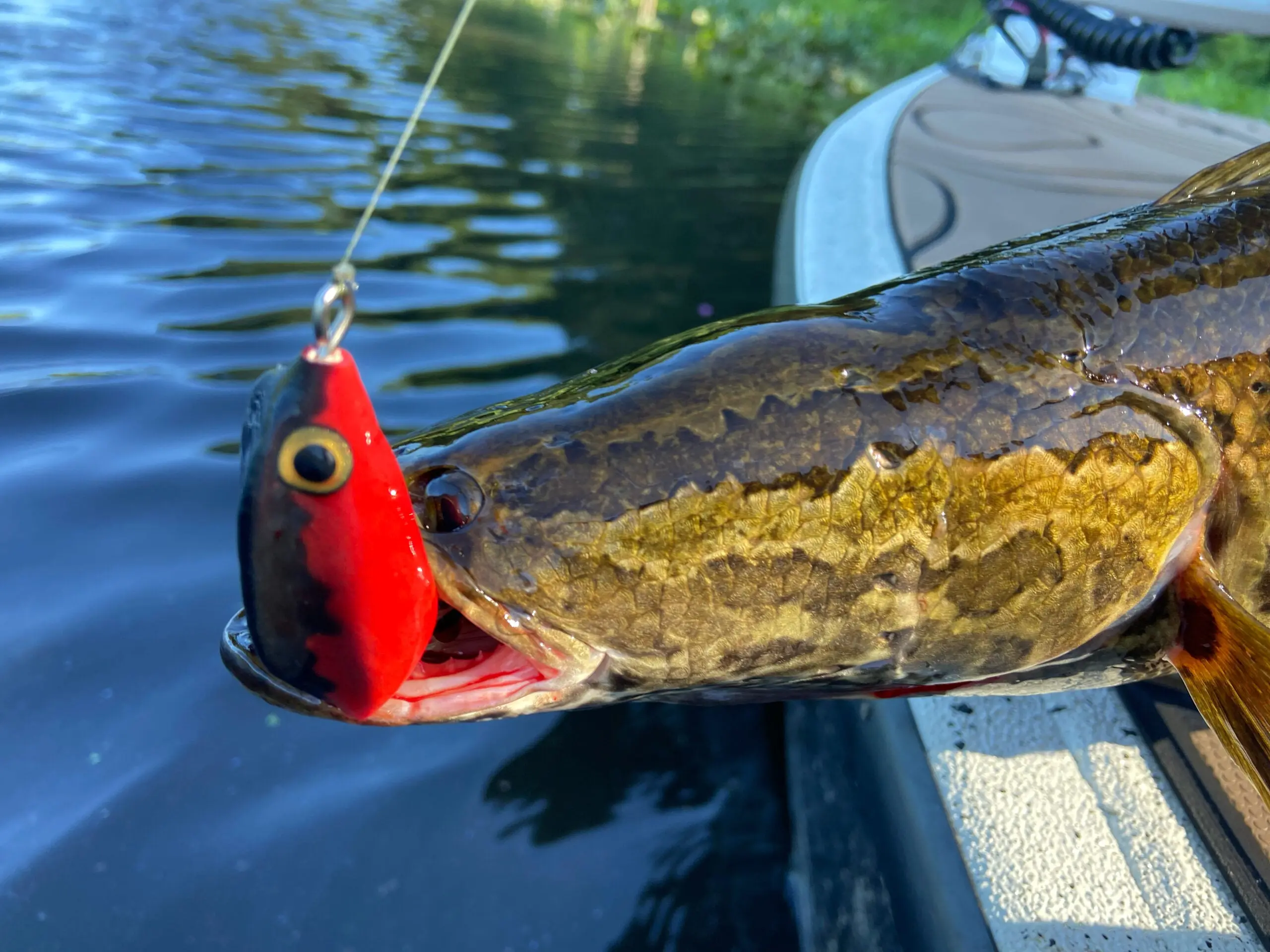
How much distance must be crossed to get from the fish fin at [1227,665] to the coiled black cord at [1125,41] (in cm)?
726

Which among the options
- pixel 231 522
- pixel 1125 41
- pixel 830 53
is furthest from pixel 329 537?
pixel 830 53

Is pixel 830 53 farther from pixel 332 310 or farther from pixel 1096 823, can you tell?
pixel 332 310

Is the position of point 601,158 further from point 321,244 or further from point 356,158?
point 321,244

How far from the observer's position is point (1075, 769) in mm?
1980

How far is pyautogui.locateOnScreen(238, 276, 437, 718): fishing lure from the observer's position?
3.27 ft

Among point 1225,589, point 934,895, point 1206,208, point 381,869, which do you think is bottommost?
point 381,869

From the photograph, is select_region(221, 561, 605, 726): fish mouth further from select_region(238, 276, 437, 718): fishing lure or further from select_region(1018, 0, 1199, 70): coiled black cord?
select_region(1018, 0, 1199, 70): coiled black cord

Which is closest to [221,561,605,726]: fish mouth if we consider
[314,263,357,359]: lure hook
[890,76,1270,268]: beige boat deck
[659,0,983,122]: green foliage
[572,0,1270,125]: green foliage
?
[314,263,357,359]: lure hook

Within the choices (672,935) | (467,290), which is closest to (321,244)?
(467,290)

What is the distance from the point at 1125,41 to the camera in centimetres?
720

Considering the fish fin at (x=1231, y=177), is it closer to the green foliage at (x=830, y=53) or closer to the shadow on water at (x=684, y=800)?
the shadow on water at (x=684, y=800)

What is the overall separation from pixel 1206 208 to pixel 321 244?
4.77 meters

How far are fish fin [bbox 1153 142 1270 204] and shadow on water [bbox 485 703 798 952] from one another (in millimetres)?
1749

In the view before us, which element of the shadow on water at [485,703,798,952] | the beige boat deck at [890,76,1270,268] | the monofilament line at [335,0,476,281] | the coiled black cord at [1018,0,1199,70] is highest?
the coiled black cord at [1018,0,1199,70]
